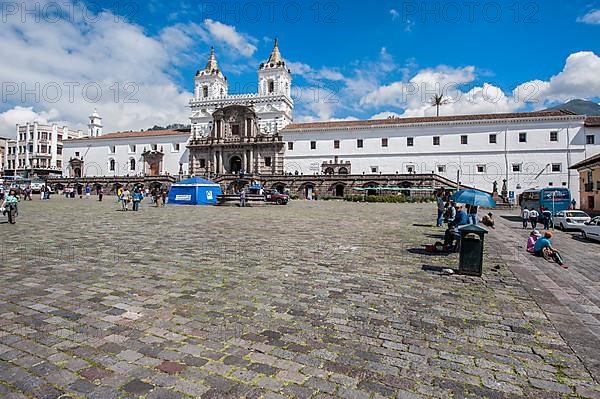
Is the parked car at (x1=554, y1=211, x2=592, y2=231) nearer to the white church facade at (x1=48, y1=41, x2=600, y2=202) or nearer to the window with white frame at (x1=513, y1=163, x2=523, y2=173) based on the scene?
the white church facade at (x1=48, y1=41, x2=600, y2=202)

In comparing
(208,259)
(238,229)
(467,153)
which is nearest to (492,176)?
(467,153)

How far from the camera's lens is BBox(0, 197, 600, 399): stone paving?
3096 mm

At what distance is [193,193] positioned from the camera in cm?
3225

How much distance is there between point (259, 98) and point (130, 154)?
79.6ft

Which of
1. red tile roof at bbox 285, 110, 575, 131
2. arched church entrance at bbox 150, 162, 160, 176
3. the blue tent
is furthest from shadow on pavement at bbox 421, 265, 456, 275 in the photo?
arched church entrance at bbox 150, 162, 160, 176

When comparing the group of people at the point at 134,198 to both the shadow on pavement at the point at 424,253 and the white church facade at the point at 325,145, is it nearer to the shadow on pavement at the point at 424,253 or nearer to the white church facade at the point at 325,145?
the shadow on pavement at the point at 424,253

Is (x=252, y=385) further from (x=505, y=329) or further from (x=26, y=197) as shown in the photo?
(x=26, y=197)

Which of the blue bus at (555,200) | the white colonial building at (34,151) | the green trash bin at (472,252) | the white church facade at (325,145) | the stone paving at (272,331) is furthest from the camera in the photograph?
the white colonial building at (34,151)

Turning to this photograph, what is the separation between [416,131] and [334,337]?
162ft

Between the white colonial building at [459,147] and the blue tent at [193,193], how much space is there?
2293 centimetres

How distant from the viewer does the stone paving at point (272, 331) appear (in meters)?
3.10

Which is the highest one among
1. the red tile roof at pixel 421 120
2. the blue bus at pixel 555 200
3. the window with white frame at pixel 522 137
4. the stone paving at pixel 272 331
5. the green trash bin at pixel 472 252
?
the red tile roof at pixel 421 120

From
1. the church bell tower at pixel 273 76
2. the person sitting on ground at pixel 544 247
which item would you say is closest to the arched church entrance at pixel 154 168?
the church bell tower at pixel 273 76

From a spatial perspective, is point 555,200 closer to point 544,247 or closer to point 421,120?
point 544,247
